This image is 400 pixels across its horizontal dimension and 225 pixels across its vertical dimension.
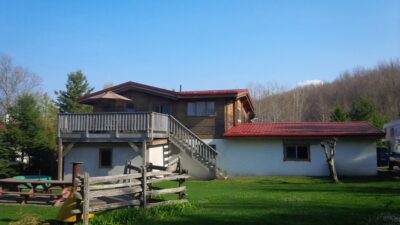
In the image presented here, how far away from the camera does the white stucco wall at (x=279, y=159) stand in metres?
24.4

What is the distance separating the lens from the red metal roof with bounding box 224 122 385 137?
2420cm

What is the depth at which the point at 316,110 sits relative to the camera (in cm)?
9262

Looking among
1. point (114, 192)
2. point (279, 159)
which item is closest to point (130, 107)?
point (279, 159)

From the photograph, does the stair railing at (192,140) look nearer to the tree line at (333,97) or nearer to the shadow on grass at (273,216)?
the shadow on grass at (273,216)

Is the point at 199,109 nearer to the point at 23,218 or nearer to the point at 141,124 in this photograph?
the point at 141,124

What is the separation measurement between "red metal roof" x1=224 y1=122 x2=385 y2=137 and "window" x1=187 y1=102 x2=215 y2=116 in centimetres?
201

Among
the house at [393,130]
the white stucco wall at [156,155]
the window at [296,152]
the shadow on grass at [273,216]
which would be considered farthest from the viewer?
the house at [393,130]

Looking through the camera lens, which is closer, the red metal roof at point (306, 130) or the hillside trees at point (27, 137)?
the red metal roof at point (306, 130)

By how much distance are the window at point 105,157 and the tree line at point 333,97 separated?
5880cm

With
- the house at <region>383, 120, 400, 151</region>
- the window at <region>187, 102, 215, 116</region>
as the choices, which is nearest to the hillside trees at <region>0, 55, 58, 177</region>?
the window at <region>187, 102, 215, 116</region>

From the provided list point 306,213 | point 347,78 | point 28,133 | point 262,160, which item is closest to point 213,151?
point 262,160

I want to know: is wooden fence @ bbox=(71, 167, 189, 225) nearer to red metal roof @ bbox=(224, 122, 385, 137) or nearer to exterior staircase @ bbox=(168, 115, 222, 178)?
exterior staircase @ bbox=(168, 115, 222, 178)

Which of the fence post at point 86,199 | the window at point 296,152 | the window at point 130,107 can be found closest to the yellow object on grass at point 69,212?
the fence post at point 86,199

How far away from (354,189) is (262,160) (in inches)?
348
